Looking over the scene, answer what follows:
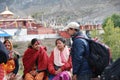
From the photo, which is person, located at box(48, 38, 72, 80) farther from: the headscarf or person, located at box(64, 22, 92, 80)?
person, located at box(64, 22, 92, 80)

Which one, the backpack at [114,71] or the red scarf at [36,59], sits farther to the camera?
the red scarf at [36,59]

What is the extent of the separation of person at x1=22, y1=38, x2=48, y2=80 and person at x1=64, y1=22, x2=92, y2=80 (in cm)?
106

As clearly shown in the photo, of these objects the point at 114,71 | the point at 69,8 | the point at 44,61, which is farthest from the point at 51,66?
the point at 69,8

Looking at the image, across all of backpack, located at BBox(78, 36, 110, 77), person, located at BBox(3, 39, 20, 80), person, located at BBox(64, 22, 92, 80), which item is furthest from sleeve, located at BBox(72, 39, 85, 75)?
person, located at BBox(3, 39, 20, 80)

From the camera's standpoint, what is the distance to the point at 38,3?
405 feet

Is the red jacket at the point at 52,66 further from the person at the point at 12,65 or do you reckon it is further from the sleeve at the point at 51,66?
the person at the point at 12,65

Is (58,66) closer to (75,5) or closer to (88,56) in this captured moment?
(88,56)

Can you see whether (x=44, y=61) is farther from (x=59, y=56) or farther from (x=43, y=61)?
(x=59, y=56)

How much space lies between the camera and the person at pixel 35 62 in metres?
6.84

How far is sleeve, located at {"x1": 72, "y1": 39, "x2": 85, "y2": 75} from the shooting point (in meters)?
5.75

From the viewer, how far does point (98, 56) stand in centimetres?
574

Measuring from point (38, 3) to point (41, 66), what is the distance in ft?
384

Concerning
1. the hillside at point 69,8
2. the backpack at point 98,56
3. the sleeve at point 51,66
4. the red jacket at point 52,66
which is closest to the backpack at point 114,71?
the backpack at point 98,56

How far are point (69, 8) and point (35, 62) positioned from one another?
102369mm
